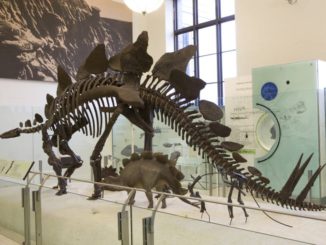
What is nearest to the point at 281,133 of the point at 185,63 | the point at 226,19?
the point at 185,63

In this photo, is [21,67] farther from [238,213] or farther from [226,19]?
[238,213]

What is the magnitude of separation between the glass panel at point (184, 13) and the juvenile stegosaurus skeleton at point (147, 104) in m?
5.59

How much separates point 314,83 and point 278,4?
237 centimetres

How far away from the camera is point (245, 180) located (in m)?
2.16

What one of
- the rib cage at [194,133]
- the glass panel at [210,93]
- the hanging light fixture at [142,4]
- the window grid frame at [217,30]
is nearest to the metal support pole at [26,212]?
the rib cage at [194,133]

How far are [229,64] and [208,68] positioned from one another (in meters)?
0.58

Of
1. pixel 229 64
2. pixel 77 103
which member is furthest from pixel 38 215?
pixel 229 64

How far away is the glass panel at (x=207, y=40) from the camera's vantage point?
26.9ft

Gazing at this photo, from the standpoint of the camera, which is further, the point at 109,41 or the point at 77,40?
the point at 109,41

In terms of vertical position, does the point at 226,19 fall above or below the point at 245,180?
above

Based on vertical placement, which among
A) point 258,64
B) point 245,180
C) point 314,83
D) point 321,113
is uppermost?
point 258,64

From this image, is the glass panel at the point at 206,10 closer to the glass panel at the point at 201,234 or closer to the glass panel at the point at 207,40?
the glass panel at the point at 207,40

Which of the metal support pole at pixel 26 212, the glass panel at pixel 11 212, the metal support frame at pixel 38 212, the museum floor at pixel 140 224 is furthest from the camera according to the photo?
the glass panel at pixel 11 212

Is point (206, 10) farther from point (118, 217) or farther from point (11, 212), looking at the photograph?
point (118, 217)
